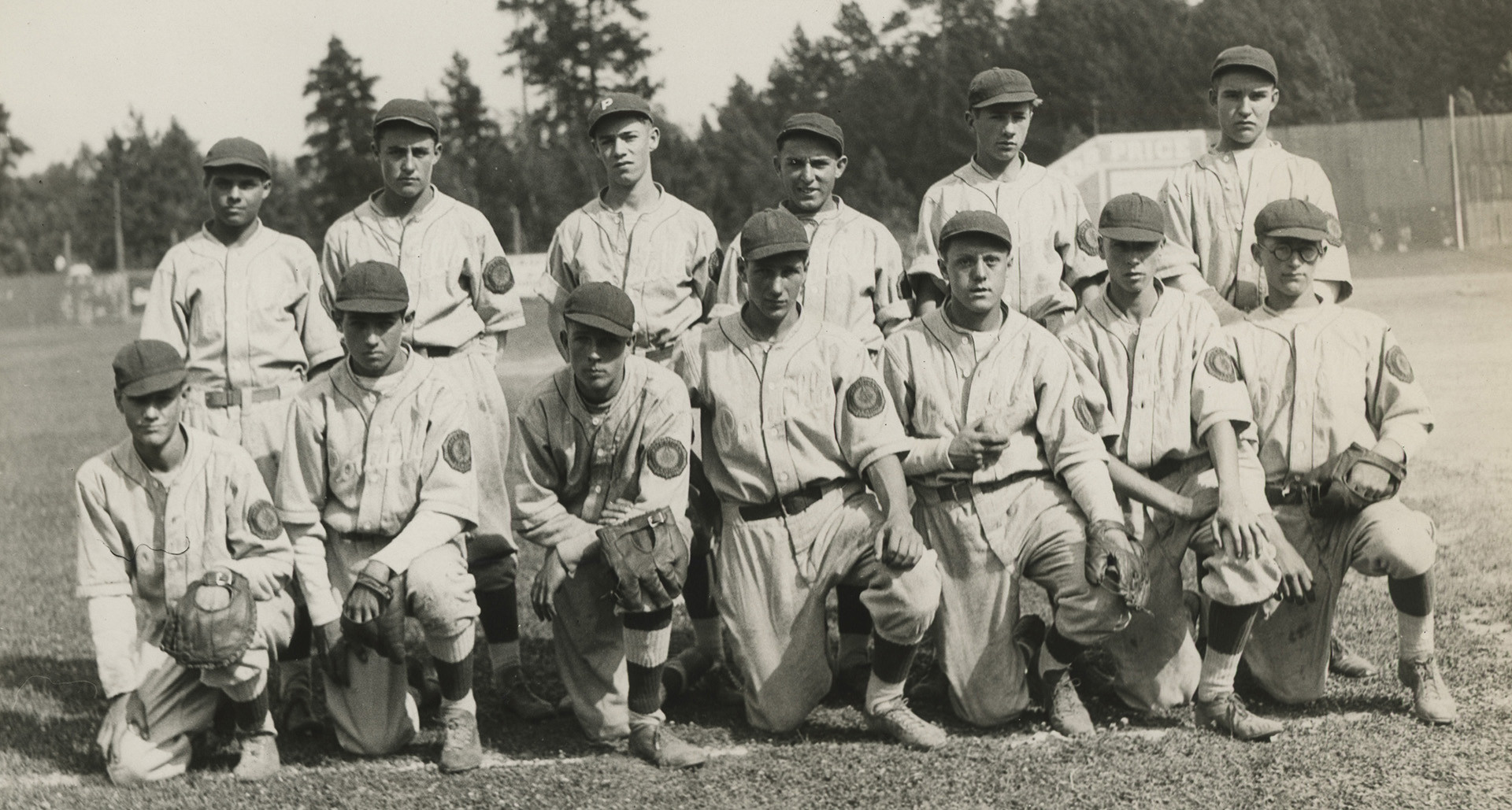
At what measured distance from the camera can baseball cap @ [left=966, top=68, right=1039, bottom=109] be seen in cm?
597

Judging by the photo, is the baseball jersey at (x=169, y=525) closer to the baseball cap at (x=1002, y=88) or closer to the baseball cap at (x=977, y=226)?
the baseball cap at (x=977, y=226)

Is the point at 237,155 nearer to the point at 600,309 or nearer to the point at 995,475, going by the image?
the point at 600,309

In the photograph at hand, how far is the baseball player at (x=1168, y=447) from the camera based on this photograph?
507 cm

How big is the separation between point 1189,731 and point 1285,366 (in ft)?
4.97

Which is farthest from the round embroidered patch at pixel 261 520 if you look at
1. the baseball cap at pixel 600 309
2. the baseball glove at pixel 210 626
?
the baseball cap at pixel 600 309

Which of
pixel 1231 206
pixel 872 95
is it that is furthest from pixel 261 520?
pixel 872 95

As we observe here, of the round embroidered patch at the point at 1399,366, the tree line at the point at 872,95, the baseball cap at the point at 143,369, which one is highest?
the tree line at the point at 872,95

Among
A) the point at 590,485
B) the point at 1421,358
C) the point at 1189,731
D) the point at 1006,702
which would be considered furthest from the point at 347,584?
the point at 1421,358

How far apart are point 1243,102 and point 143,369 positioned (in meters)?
4.73

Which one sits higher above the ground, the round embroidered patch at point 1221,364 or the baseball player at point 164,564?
the round embroidered patch at point 1221,364

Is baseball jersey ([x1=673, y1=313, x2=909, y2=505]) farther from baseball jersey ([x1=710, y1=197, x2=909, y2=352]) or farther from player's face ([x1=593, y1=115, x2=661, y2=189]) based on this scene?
player's face ([x1=593, y1=115, x2=661, y2=189])

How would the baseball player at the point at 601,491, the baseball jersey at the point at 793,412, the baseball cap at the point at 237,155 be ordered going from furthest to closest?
1. the baseball cap at the point at 237,155
2. the baseball jersey at the point at 793,412
3. the baseball player at the point at 601,491

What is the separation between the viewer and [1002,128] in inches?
239

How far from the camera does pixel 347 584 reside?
Answer: 5.16m
